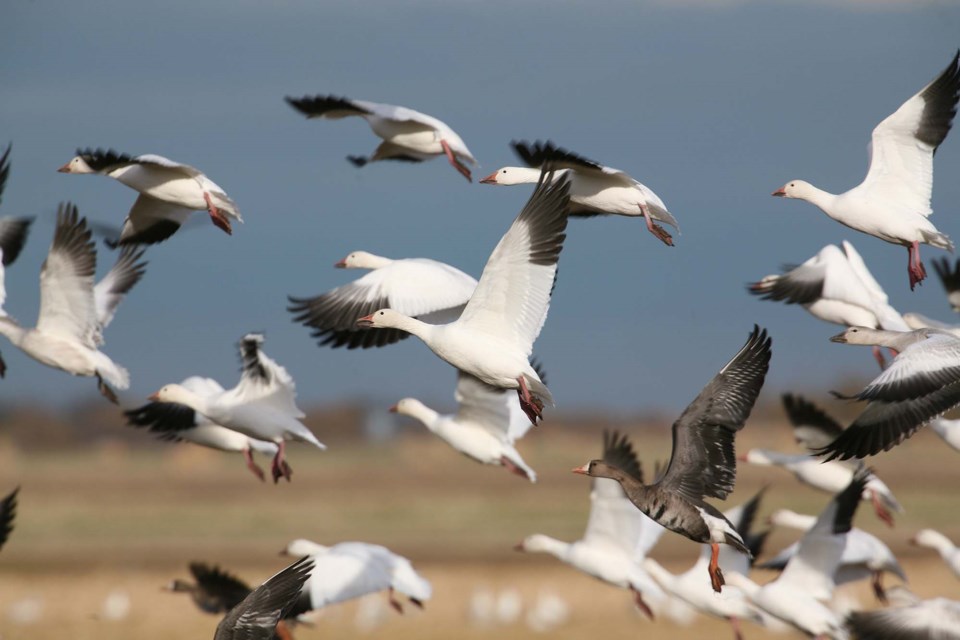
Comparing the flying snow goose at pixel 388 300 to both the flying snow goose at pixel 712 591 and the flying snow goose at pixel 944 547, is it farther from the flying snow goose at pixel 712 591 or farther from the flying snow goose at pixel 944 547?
the flying snow goose at pixel 944 547

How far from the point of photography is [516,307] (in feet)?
27.0

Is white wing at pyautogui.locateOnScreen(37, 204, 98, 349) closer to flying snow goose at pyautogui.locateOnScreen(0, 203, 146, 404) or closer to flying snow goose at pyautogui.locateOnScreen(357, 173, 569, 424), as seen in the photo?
flying snow goose at pyautogui.locateOnScreen(0, 203, 146, 404)

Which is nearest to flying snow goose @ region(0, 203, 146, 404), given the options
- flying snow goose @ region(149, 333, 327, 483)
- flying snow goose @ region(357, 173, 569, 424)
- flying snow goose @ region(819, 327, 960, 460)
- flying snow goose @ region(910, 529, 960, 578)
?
flying snow goose @ region(149, 333, 327, 483)

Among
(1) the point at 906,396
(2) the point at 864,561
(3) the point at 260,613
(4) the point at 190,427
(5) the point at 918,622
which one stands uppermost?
(1) the point at 906,396

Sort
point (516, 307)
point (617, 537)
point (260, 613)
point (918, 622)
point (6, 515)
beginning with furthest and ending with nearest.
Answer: point (617, 537) → point (6, 515) → point (918, 622) → point (516, 307) → point (260, 613)

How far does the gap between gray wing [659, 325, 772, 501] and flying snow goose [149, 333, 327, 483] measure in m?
3.41

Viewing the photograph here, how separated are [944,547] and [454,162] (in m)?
5.10

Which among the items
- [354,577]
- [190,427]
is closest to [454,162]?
[354,577]

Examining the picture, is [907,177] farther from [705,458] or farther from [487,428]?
[487,428]

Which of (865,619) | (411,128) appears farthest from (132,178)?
(865,619)

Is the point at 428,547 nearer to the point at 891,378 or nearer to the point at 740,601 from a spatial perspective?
the point at 740,601

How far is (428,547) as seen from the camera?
21031mm

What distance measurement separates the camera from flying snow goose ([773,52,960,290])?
372 inches

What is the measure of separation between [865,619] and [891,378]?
8.25 feet
